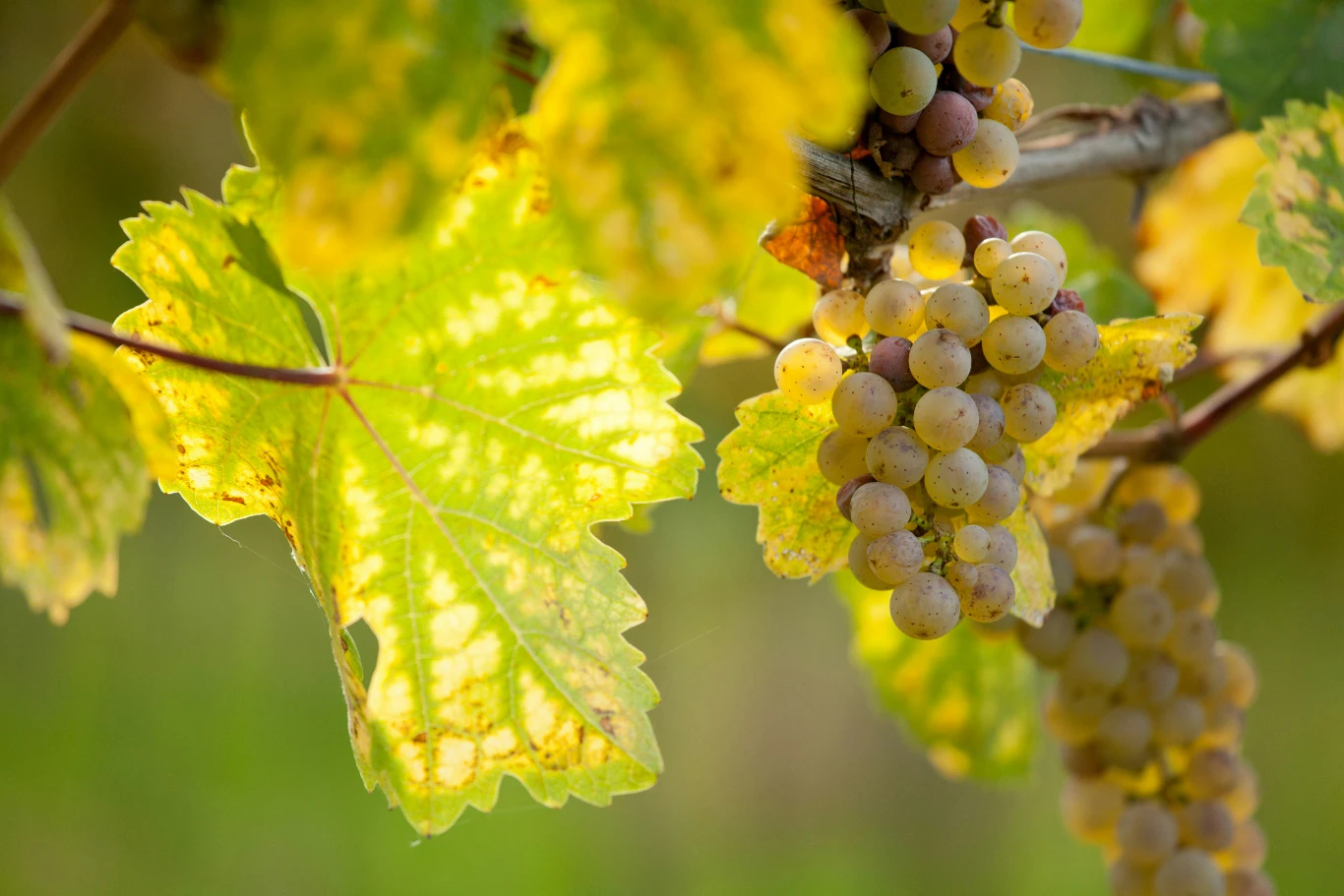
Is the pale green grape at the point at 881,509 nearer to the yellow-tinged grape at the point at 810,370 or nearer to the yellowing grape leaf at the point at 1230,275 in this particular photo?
the yellow-tinged grape at the point at 810,370

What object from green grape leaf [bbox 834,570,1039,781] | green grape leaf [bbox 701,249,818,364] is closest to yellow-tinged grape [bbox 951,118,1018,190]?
green grape leaf [bbox 701,249,818,364]

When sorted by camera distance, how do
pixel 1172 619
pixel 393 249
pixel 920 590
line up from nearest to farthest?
pixel 393 249, pixel 920 590, pixel 1172 619

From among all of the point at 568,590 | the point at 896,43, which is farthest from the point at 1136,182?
the point at 568,590

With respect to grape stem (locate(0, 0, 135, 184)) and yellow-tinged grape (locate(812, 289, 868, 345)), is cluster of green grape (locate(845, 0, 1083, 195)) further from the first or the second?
grape stem (locate(0, 0, 135, 184))

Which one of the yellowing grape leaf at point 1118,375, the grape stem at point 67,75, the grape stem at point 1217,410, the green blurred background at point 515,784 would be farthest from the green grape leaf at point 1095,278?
the green blurred background at point 515,784

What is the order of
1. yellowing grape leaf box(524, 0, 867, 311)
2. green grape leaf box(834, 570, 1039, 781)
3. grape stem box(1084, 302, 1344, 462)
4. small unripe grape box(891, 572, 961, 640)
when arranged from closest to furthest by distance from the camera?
yellowing grape leaf box(524, 0, 867, 311) → small unripe grape box(891, 572, 961, 640) → grape stem box(1084, 302, 1344, 462) → green grape leaf box(834, 570, 1039, 781)

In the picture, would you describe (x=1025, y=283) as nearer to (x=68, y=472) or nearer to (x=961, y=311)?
(x=961, y=311)

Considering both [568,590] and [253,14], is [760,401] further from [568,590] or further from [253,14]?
[253,14]
